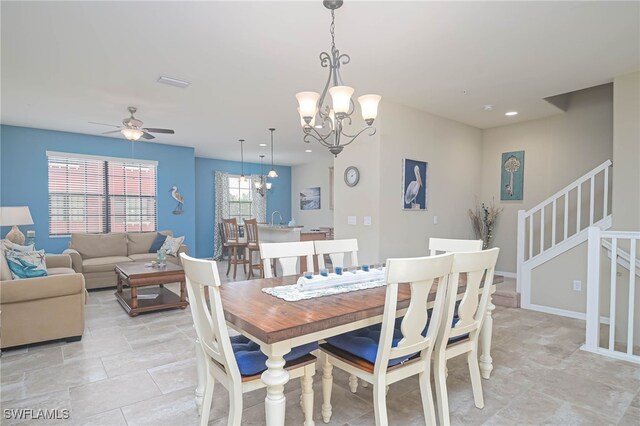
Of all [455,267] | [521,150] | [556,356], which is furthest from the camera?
[521,150]

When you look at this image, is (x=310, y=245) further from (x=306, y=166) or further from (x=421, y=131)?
(x=306, y=166)

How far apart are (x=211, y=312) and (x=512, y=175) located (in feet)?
17.8

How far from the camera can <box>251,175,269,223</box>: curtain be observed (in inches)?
372

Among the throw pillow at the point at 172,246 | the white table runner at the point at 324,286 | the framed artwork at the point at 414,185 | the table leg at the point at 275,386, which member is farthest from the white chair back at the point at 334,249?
the throw pillow at the point at 172,246

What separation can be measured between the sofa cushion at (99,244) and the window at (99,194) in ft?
2.17

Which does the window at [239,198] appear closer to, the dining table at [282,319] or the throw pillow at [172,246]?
the throw pillow at [172,246]

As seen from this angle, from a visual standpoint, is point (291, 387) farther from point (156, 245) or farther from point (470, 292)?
point (156, 245)

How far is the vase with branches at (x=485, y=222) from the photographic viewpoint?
5551 mm

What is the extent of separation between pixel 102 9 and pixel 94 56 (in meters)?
0.90

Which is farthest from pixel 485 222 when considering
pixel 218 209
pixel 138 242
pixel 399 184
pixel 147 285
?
pixel 218 209

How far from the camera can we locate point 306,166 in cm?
957

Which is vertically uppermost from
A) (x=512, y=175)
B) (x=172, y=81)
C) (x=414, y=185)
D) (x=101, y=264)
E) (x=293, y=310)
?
(x=172, y=81)

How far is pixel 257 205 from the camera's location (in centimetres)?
954

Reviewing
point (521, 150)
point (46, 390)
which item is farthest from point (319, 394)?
point (521, 150)
